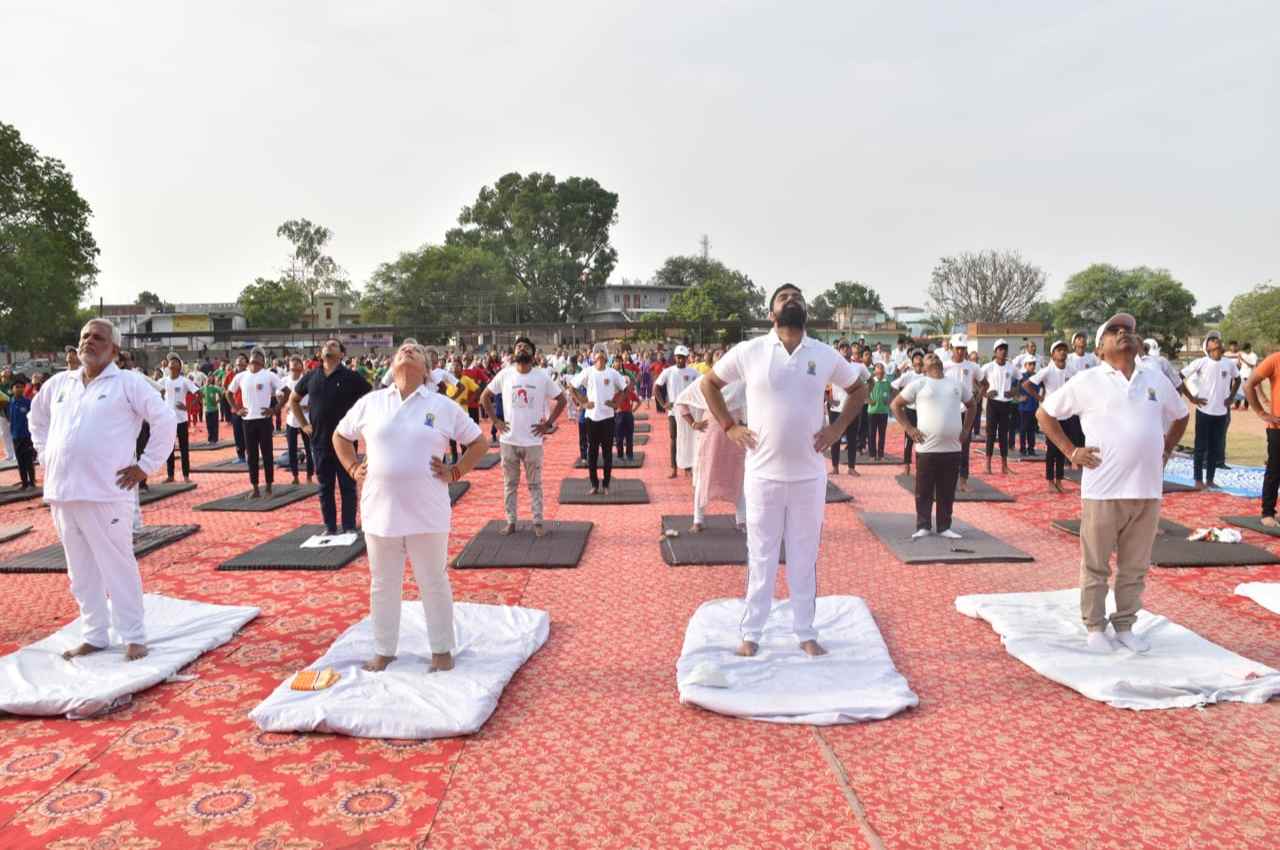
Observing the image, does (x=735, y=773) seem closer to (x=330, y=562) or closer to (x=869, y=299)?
(x=330, y=562)

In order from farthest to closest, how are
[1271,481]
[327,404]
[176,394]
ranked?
[176,394] < [1271,481] < [327,404]

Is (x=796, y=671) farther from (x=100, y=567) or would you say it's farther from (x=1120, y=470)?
(x=100, y=567)

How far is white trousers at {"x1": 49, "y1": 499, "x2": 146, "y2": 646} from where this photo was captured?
15.1 ft

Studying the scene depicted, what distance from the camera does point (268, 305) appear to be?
6462 cm

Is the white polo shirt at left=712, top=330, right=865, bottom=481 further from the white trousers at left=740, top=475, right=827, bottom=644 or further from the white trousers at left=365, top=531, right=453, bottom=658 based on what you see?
the white trousers at left=365, top=531, right=453, bottom=658

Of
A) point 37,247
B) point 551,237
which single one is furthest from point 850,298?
point 37,247

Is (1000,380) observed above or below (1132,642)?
above

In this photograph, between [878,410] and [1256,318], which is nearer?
[878,410]

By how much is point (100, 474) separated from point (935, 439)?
21.5ft

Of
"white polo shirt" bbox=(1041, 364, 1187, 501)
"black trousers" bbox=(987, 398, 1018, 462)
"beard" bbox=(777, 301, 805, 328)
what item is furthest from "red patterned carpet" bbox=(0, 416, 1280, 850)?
"black trousers" bbox=(987, 398, 1018, 462)

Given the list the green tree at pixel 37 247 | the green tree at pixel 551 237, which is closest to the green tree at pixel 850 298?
the green tree at pixel 551 237

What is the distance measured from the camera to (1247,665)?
14.1 feet

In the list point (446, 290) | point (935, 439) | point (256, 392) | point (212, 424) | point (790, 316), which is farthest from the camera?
point (446, 290)

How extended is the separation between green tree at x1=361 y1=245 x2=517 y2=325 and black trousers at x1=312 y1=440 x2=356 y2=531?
56.5 m
